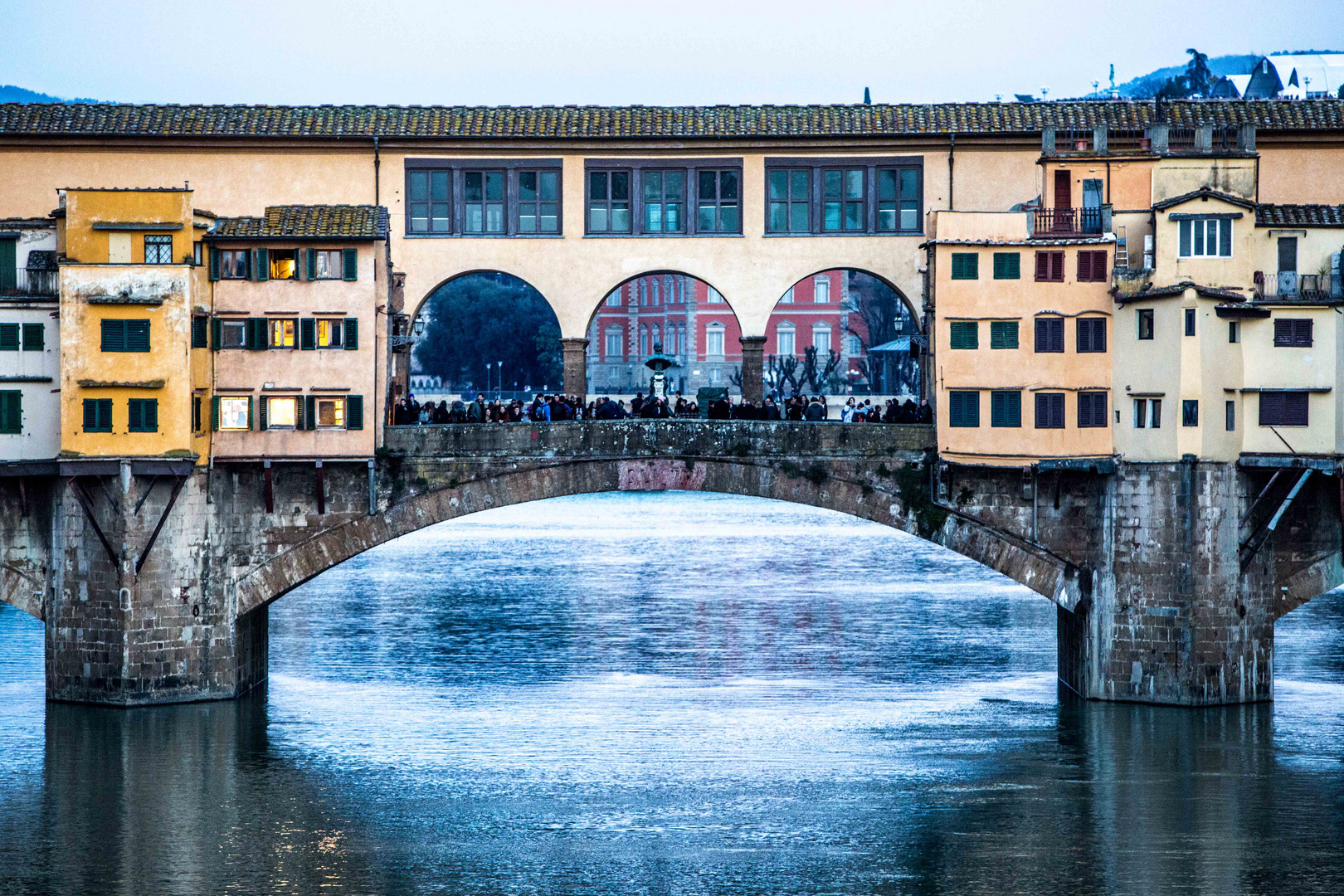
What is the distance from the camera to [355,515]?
42531 mm

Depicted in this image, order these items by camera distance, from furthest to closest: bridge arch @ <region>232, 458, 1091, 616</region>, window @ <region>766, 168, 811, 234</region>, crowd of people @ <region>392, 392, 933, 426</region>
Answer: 1. window @ <region>766, 168, 811, 234</region>
2. crowd of people @ <region>392, 392, 933, 426</region>
3. bridge arch @ <region>232, 458, 1091, 616</region>

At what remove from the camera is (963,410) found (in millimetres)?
41750

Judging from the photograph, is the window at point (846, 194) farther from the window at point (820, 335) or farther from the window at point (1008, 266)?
the window at point (820, 335)

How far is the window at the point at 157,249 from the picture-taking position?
40.9m

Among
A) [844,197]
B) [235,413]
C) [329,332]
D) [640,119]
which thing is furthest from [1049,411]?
[235,413]

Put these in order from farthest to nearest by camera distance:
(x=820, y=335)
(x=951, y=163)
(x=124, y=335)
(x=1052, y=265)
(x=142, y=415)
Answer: (x=820, y=335), (x=951, y=163), (x=1052, y=265), (x=142, y=415), (x=124, y=335)

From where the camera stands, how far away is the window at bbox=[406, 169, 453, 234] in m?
45.0

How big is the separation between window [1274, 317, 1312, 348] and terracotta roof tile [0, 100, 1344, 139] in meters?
5.71

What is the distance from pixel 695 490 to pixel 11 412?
51.0 ft

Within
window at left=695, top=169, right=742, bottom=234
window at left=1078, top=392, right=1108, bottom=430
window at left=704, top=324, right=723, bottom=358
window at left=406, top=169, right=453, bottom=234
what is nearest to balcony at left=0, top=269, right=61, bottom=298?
window at left=406, top=169, right=453, bottom=234

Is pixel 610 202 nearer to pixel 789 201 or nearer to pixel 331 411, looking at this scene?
pixel 789 201

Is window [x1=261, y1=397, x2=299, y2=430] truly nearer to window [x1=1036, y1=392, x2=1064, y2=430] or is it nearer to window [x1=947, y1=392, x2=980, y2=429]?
window [x1=947, y1=392, x2=980, y2=429]

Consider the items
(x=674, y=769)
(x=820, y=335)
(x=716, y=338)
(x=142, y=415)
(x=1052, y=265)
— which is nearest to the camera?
(x=674, y=769)

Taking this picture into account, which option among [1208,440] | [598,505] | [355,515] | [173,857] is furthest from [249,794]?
[598,505]
